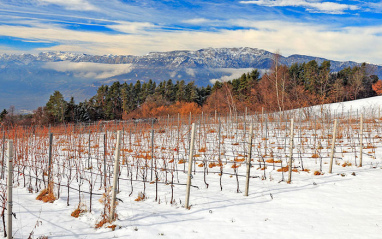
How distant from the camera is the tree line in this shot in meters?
38.1

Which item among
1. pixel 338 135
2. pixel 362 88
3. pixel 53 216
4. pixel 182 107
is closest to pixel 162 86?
pixel 182 107

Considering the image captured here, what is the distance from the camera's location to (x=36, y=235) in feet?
14.6

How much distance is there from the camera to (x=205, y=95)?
2057 inches

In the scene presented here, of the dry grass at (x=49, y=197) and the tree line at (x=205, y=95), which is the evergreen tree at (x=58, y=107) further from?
the dry grass at (x=49, y=197)

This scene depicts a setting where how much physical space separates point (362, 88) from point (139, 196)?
46624 millimetres

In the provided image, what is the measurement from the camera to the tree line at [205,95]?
3812cm

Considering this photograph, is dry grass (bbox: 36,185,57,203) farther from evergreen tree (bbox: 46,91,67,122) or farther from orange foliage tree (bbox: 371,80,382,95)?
orange foliage tree (bbox: 371,80,382,95)

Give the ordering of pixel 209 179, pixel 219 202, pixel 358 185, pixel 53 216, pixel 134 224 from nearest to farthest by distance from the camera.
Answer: pixel 134 224 → pixel 53 216 → pixel 219 202 → pixel 358 185 → pixel 209 179

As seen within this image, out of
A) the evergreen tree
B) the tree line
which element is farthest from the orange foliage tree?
the evergreen tree

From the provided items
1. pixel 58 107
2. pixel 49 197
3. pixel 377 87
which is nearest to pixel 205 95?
pixel 58 107

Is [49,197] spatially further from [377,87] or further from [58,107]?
[377,87]

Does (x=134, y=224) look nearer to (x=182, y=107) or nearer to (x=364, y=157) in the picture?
(x=364, y=157)

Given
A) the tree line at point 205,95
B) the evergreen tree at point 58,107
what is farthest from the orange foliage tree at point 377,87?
the evergreen tree at point 58,107

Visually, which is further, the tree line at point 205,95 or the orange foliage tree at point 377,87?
the orange foliage tree at point 377,87
